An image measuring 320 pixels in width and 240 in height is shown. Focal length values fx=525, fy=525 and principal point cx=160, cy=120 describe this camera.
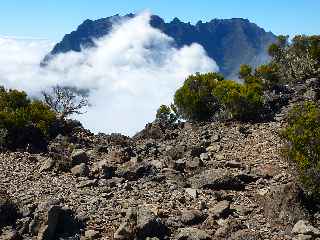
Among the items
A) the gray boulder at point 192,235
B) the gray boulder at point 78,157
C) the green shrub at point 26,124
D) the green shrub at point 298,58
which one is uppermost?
the green shrub at point 298,58

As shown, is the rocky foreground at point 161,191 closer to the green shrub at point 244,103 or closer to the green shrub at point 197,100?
the green shrub at point 244,103

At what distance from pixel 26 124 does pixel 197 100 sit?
13.8 meters

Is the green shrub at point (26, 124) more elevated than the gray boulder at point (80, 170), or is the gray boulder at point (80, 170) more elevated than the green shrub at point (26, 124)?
the green shrub at point (26, 124)

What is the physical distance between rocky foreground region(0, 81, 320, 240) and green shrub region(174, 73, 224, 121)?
5836mm

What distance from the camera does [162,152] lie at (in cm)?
3359

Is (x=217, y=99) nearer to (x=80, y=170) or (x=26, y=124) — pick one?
(x=26, y=124)

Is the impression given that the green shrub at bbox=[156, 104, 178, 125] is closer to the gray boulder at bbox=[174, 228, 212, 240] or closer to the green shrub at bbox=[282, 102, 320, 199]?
the green shrub at bbox=[282, 102, 320, 199]

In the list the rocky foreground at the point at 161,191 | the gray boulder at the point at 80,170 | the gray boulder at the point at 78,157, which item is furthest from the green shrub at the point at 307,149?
the gray boulder at the point at 78,157

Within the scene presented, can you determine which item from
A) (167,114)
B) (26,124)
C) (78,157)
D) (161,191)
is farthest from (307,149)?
(167,114)

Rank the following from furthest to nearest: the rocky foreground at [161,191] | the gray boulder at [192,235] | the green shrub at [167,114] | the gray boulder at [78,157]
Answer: the green shrub at [167,114] < the gray boulder at [78,157] < the rocky foreground at [161,191] < the gray boulder at [192,235]

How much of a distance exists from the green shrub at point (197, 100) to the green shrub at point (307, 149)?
15769 millimetres

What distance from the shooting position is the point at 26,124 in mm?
35562

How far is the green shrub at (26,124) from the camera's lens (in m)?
34.7

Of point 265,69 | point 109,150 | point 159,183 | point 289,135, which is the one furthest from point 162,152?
point 265,69
